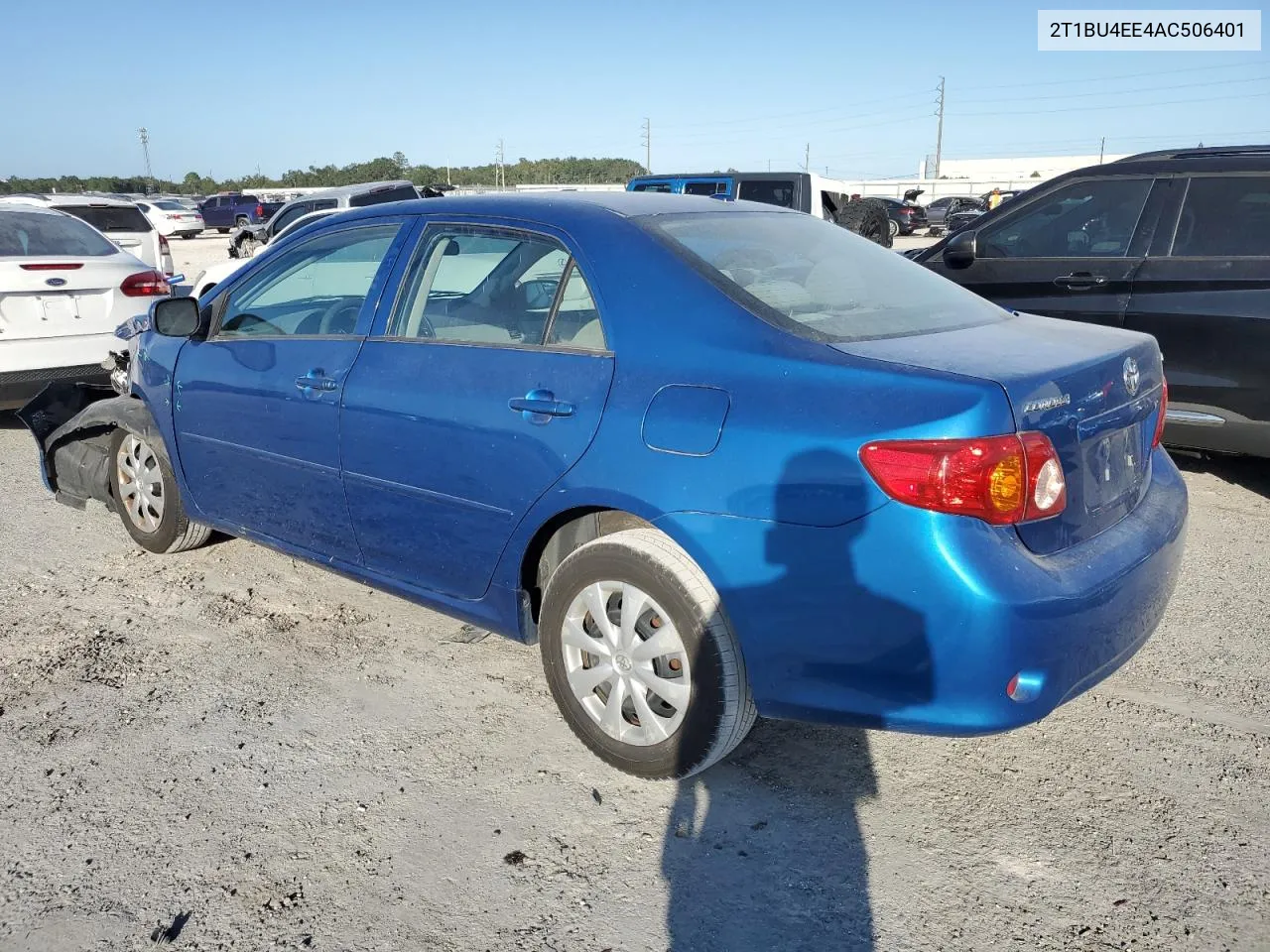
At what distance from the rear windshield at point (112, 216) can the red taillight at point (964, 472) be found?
12811 millimetres

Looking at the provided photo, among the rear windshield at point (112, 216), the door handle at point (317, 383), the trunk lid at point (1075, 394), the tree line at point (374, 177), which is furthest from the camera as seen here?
the tree line at point (374, 177)

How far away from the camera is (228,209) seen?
4384 centimetres

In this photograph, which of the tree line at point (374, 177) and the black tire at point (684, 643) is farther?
the tree line at point (374, 177)

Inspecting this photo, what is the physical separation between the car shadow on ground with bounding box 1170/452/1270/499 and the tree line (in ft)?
193

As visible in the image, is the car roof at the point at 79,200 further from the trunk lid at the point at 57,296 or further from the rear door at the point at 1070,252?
the rear door at the point at 1070,252

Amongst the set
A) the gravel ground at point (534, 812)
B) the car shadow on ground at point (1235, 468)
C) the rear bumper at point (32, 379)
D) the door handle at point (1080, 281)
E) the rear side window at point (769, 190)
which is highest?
the rear side window at point (769, 190)

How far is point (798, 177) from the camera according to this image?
47.1ft

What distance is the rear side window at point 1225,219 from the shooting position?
17.4 feet

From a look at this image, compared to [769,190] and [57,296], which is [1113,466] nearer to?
[57,296]

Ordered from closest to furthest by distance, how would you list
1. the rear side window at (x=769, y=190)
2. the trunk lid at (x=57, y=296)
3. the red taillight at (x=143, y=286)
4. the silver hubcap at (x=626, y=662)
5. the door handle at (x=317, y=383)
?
the silver hubcap at (x=626, y=662) < the door handle at (x=317, y=383) < the trunk lid at (x=57, y=296) < the red taillight at (x=143, y=286) < the rear side window at (x=769, y=190)

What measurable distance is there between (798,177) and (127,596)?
38.7ft

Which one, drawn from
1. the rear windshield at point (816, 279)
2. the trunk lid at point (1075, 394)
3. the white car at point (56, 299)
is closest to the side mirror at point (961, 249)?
the rear windshield at point (816, 279)

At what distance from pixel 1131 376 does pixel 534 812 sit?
81.1 inches

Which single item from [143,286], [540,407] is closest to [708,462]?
[540,407]
